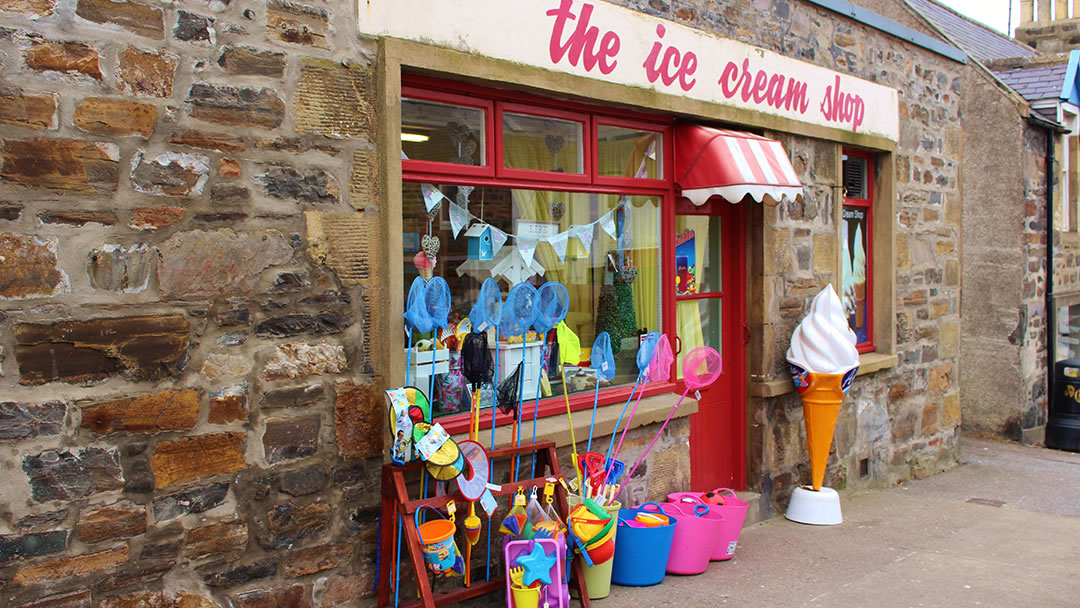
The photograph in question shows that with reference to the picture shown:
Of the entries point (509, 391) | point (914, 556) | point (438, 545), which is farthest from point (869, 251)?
point (438, 545)

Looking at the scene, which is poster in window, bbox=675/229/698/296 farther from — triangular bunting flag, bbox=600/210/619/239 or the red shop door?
triangular bunting flag, bbox=600/210/619/239

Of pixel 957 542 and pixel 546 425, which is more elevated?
pixel 546 425

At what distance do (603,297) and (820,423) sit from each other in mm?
1992

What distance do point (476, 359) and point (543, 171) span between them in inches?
54.3

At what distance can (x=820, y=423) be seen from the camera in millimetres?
6668

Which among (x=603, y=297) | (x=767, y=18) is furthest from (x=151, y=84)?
(x=767, y=18)

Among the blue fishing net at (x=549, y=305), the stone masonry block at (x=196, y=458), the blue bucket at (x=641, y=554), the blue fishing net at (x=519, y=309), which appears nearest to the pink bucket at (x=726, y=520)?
the blue bucket at (x=641, y=554)

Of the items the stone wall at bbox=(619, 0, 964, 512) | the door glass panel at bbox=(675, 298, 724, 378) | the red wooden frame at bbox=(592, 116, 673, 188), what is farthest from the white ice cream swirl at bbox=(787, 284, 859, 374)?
the red wooden frame at bbox=(592, 116, 673, 188)

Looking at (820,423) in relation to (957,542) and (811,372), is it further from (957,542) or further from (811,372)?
(957,542)

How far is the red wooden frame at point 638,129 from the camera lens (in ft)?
18.6

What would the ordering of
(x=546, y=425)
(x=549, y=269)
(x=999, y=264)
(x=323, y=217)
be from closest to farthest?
(x=323, y=217) < (x=546, y=425) < (x=549, y=269) < (x=999, y=264)

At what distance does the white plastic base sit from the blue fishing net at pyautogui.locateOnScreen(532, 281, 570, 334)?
290cm

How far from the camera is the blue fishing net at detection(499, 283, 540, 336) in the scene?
15.3 ft

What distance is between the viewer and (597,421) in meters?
5.36
